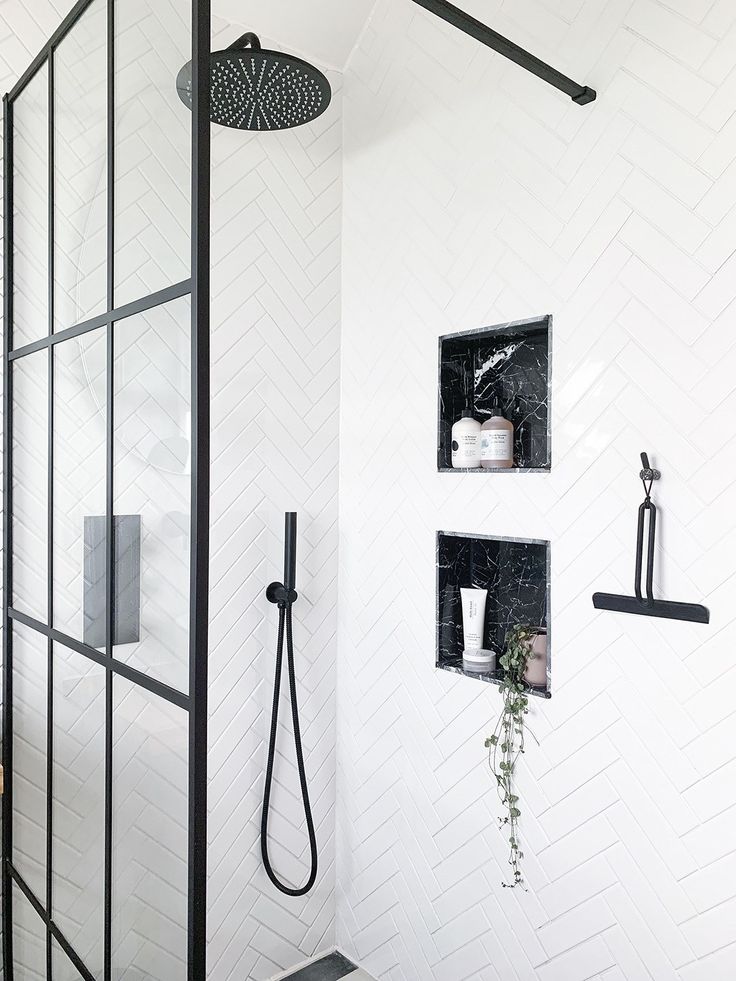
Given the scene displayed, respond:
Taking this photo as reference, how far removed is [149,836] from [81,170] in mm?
1195

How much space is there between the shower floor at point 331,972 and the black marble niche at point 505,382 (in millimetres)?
1362

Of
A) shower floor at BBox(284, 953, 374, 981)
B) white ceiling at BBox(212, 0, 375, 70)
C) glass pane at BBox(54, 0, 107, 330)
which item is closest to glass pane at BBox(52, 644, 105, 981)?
glass pane at BBox(54, 0, 107, 330)

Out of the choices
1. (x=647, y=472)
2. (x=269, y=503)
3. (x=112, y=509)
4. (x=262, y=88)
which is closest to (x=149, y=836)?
(x=112, y=509)

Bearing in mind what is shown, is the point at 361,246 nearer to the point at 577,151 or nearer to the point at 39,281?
the point at 577,151

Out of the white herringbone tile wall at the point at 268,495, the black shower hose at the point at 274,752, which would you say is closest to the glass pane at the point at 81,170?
the white herringbone tile wall at the point at 268,495

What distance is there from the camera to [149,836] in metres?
1.27

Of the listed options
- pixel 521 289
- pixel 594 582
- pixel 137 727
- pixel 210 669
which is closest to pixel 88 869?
pixel 137 727

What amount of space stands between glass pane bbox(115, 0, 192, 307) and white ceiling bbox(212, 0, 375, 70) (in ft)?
A: 2.40

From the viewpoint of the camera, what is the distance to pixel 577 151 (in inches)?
63.4

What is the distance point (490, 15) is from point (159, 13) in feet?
2.89

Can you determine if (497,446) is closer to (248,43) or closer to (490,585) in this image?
(490,585)

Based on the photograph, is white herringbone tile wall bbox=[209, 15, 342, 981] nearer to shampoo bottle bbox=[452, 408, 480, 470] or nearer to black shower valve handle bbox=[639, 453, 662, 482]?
shampoo bottle bbox=[452, 408, 480, 470]

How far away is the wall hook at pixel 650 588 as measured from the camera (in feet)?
4.64

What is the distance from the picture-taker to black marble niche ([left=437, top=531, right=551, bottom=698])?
1.82 metres
